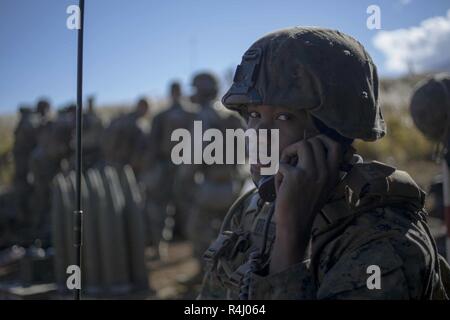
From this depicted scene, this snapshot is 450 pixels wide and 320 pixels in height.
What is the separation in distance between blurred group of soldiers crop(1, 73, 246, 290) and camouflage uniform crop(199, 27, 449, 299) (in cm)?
562

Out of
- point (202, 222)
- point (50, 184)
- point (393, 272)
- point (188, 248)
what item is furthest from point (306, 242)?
point (50, 184)

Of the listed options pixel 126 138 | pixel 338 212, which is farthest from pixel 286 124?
pixel 126 138

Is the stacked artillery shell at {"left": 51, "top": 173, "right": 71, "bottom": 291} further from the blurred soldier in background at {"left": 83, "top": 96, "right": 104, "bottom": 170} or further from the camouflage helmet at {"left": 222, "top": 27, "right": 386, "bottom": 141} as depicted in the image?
the camouflage helmet at {"left": 222, "top": 27, "right": 386, "bottom": 141}

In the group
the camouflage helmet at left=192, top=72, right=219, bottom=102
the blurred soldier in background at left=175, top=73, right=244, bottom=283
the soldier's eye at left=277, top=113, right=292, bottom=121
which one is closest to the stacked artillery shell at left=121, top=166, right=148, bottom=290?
the blurred soldier in background at left=175, top=73, right=244, bottom=283

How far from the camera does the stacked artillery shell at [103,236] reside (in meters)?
6.27

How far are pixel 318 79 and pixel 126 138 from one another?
29.6ft

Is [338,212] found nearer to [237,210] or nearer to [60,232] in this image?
[237,210]

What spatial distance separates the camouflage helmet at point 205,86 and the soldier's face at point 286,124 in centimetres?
638

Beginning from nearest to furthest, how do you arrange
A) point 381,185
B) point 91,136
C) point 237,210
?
point 381,185 → point 237,210 → point 91,136

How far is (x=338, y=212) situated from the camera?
87.0 inches

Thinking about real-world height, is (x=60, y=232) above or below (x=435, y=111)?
below

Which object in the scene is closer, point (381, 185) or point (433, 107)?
point (381, 185)

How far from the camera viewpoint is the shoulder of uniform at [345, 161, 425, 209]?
7.22ft
